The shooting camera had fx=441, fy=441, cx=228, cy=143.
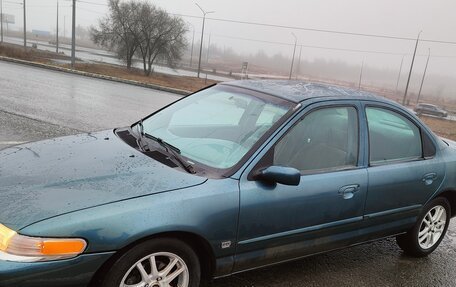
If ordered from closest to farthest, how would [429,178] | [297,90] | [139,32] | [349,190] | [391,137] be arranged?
1. [349,190]
2. [297,90]
3. [391,137]
4. [429,178]
5. [139,32]

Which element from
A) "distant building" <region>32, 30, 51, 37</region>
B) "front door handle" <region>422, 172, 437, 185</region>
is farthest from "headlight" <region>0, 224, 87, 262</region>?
"distant building" <region>32, 30, 51, 37</region>

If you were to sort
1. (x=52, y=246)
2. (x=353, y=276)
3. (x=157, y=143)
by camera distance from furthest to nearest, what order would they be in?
(x=353, y=276) → (x=157, y=143) → (x=52, y=246)

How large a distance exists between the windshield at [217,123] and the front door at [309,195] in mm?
214

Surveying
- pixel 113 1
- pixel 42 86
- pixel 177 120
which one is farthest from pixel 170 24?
pixel 177 120

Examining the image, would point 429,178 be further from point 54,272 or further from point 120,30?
point 120,30

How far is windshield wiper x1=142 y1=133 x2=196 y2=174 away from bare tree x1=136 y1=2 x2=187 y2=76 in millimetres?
47216

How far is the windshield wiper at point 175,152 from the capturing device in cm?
298

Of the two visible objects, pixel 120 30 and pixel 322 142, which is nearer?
pixel 322 142

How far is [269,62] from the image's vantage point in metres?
123

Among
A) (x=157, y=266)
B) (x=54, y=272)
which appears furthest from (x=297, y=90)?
(x=54, y=272)

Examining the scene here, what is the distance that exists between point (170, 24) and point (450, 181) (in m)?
50.0

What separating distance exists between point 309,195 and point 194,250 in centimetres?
93

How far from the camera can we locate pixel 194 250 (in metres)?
2.77

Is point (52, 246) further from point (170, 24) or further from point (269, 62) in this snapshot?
point (269, 62)
